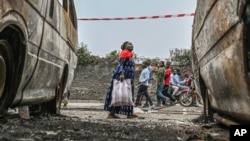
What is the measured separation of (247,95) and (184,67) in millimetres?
22919

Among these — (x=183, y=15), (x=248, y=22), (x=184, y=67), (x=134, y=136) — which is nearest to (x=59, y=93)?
(x=134, y=136)

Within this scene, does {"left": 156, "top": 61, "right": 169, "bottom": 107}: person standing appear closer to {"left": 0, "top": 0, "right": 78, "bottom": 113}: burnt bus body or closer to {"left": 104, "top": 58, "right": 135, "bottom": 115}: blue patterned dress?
{"left": 104, "top": 58, "right": 135, "bottom": 115}: blue patterned dress

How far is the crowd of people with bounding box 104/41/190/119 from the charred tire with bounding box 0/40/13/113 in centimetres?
470

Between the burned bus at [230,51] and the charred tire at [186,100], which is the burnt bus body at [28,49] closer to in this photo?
the burned bus at [230,51]

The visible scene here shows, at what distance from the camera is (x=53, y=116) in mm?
7539

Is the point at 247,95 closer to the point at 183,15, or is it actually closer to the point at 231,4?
the point at 231,4

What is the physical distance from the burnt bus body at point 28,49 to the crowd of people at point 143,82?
9.55 feet

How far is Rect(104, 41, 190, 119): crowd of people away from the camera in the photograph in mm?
9281

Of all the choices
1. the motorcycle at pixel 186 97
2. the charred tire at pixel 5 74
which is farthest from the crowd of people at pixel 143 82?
the charred tire at pixel 5 74

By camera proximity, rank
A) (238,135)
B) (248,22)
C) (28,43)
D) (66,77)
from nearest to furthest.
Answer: (238,135)
(248,22)
(28,43)
(66,77)

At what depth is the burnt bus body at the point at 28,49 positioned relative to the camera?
162 inches

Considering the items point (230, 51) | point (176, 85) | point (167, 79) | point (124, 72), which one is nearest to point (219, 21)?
point (230, 51)

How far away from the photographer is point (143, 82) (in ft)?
46.5

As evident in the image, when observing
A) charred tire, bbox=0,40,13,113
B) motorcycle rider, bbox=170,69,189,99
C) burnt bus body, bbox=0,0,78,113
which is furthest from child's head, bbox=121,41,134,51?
motorcycle rider, bbox=170,69,189,99
